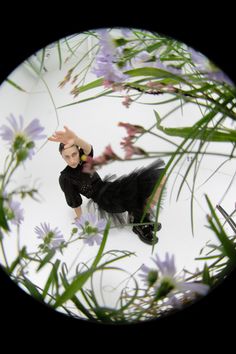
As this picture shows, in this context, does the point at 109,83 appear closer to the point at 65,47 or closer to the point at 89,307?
the point at 65,47

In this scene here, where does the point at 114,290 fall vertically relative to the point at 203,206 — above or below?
below

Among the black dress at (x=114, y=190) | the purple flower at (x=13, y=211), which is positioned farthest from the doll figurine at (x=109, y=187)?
the purple flower at (x=13, y=211)

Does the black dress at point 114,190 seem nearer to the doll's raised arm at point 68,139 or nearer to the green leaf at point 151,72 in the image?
the doll's raised arm at point 68,139

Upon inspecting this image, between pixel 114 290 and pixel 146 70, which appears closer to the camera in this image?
pixel 146 70

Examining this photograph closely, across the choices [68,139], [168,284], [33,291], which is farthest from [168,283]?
[68,139]

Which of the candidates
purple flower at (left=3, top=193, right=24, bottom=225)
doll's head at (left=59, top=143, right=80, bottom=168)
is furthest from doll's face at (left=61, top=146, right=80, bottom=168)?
purple flower at (left=3, top=193, right=24, bottom=225)

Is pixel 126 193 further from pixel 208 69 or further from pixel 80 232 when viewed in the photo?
pixel 208 69

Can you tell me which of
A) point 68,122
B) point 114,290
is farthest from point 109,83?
point 114,290
